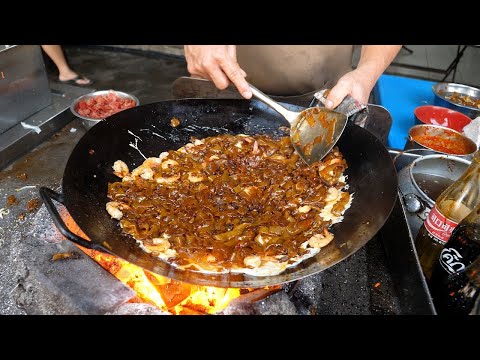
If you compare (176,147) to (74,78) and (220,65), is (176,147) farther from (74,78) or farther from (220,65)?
(74,78)

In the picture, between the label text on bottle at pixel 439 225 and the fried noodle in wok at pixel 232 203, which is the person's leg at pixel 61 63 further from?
the label text on bottle at pixel 439 225

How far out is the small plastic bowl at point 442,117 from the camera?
11.7 ft

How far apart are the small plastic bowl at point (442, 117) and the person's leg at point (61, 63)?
5.59 metres

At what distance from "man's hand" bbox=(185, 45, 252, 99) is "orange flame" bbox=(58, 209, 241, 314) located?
4.28ft

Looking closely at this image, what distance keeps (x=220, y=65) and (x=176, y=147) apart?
2.22 ft

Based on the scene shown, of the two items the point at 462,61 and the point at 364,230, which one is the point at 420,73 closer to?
the point at 462,61

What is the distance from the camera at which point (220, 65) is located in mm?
2676

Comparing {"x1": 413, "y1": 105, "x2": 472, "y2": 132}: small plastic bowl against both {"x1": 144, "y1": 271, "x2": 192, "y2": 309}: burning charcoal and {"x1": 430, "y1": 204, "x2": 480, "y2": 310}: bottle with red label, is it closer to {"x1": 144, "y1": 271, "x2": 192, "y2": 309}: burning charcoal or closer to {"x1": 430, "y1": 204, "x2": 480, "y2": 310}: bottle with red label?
{"x1": 430, "y1": 204, "x2": 480, "y2": 310}: bottle with red label

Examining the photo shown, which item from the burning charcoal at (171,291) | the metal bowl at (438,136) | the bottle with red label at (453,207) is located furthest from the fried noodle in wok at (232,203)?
the metal bowl at (438,136)

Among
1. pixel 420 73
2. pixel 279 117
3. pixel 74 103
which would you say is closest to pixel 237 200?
pixel 279 117

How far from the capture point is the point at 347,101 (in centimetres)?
262

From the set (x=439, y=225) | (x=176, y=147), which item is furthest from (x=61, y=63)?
(x=439, y=225)
